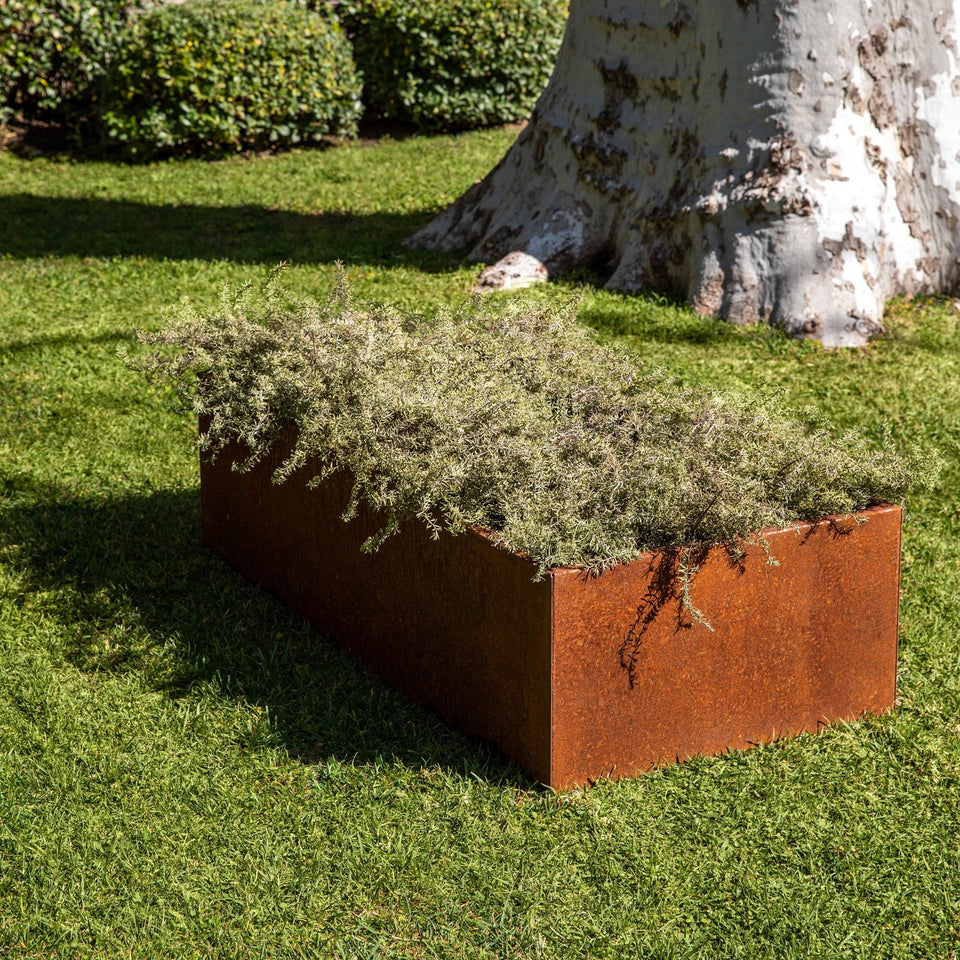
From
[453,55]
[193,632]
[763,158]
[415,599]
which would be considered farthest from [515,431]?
[453,55]

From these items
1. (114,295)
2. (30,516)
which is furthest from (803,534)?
(114,295)

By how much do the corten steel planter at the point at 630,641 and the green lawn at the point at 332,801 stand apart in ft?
0.32

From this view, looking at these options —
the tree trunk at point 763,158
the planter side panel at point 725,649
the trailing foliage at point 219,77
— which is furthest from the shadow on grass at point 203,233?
the planter side panel at point 725,649

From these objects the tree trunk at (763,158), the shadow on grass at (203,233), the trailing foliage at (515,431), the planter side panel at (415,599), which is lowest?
the planter side panel at (415,599)

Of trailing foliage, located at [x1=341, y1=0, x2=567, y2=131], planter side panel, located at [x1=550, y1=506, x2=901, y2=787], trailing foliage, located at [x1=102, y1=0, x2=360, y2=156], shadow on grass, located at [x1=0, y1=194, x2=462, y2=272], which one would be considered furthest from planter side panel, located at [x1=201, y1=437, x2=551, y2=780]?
trailing foliage, located at [x1=341, y1=0, x2=567, y2=131]

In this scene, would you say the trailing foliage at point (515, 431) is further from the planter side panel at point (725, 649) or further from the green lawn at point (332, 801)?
the green lawn at point (332, 801)

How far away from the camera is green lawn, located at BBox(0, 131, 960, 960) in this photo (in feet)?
9.05

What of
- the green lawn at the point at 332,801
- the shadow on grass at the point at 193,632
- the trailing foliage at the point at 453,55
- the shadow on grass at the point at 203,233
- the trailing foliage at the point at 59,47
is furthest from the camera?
the trailing foliage at the point at 453,55

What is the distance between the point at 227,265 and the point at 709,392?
5.13 m

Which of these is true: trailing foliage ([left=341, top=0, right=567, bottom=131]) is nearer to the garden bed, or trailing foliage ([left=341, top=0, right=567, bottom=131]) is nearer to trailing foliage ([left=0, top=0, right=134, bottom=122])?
trailing foliage ([left=0, top=0, right=134, bottom=122])

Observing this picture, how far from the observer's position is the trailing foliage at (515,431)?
125 inches

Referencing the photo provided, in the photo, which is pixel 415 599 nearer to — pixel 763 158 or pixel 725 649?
pixel 725 649

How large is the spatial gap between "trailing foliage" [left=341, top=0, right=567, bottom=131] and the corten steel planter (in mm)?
10204

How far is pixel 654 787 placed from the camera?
10.5ft
